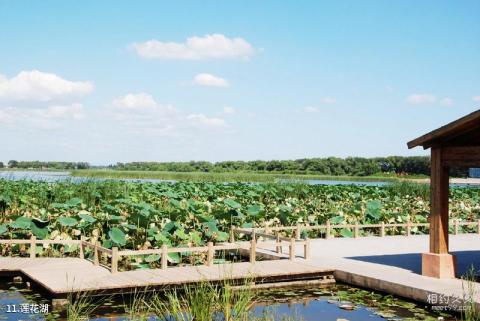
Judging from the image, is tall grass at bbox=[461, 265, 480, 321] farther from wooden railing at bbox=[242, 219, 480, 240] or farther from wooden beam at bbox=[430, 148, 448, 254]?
wooden railing at bbox=[242, 219, 480, 240]

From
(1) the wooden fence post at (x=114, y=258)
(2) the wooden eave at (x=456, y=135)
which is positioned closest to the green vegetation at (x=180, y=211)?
(1) the wooden fence post at (x=114, y=258)

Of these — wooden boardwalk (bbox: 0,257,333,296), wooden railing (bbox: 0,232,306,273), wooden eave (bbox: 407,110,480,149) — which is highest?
wooden eave (bbox: 407,110,480,149)

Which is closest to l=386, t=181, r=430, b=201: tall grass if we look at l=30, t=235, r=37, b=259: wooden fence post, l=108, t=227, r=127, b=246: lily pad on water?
l=108, t=227, r=127, b=246: lily pad on water

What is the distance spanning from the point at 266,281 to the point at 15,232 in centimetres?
687

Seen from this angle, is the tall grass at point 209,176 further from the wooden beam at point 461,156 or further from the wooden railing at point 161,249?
the wooden beam at point 461,156

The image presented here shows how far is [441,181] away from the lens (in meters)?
12.3

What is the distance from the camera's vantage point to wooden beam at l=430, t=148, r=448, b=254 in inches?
483

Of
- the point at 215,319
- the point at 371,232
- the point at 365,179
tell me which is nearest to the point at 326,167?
the point at 365,179

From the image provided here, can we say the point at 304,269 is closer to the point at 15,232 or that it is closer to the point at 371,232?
the point at 15,232

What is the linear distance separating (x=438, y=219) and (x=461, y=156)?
1.33 metres

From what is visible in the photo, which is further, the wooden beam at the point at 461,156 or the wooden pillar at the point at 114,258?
the wooden pillar at the point at 114,258

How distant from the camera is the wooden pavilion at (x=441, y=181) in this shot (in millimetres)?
12008

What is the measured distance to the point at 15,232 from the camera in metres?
15.9

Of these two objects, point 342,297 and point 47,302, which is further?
point 342,297
